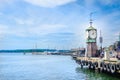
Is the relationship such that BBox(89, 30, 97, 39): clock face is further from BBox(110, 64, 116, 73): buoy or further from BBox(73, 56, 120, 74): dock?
BBox(110, 64, 116, 73): buoy

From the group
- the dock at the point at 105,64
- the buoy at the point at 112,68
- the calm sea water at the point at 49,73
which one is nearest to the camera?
the dock at the point at 105,64

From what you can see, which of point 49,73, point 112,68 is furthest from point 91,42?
point 112,68

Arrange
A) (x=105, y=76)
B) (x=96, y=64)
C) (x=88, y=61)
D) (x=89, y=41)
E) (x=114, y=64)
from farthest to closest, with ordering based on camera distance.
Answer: (x=89, y=41), (x=88, y=61), (x=96, y=64), (x=105, y=76), (x=114, y=64)

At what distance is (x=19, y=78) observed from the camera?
161ft

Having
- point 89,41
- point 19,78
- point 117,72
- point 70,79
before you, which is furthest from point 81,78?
point 89,41

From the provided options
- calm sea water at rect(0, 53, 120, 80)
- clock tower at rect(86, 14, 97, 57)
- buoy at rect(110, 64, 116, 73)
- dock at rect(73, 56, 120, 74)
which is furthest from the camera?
clock tower at rect(86, 14, 97, 57)

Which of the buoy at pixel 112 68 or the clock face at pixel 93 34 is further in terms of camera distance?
the clock face at pixel 93 34

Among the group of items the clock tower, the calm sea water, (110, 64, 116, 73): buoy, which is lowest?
the calm sea water

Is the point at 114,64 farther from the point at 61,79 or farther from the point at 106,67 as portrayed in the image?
the point at 61,79

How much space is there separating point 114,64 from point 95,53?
91.9ft

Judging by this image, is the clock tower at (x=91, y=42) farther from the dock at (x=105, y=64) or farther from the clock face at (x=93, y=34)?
the dock at (x=105, y=64)

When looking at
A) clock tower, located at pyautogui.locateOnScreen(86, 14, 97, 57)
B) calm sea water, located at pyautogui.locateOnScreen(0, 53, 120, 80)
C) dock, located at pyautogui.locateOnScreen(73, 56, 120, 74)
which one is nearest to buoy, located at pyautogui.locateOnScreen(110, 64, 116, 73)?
dock, located at pyautogui.locateOnScreen(73, 56, 120, 74)

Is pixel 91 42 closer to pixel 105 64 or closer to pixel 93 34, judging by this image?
pixel 93 34

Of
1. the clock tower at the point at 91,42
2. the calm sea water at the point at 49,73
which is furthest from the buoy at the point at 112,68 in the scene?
the clock tower at the point at 91,42
